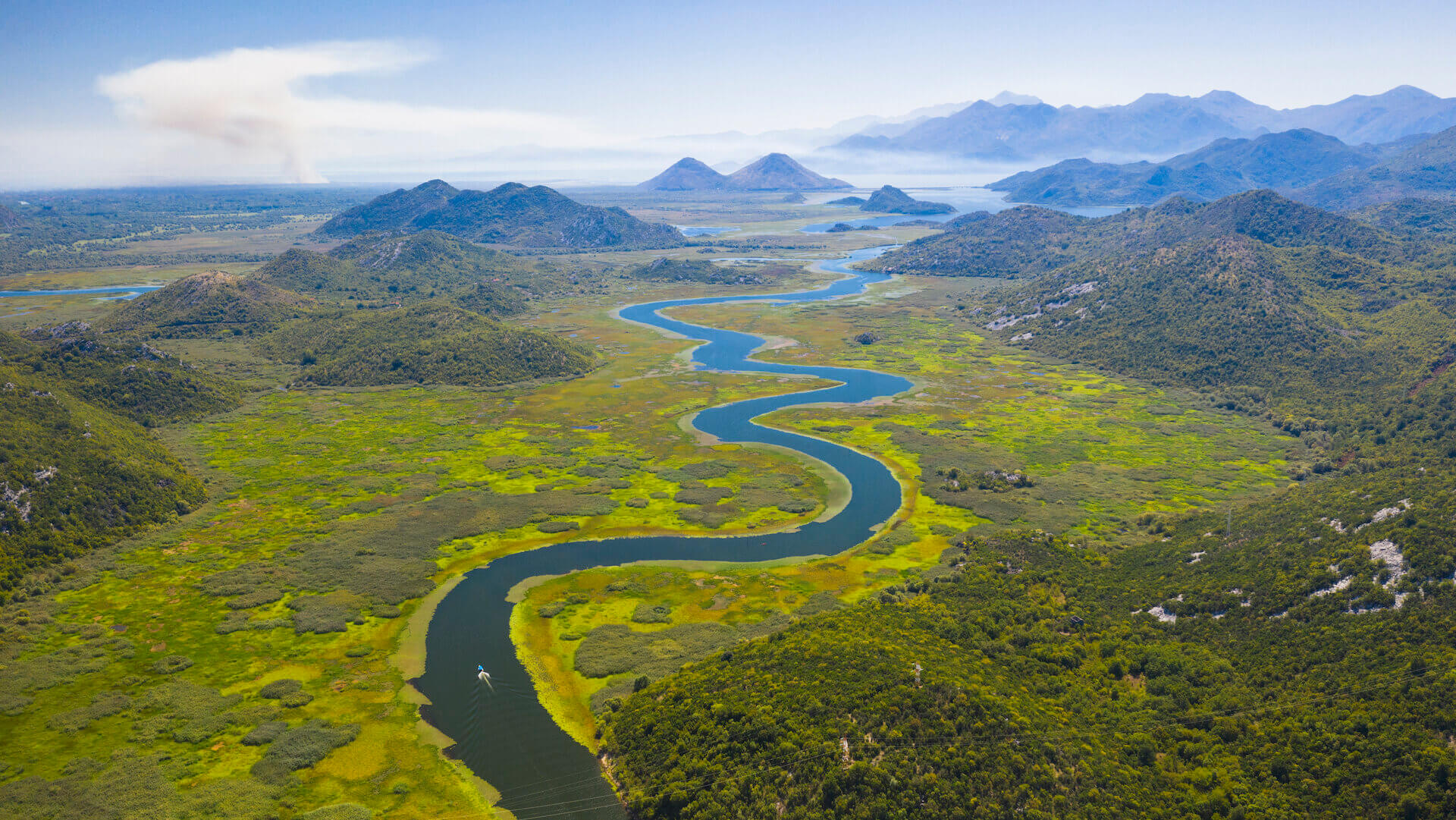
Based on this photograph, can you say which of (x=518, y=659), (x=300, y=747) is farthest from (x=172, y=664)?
(x=518, y=659)

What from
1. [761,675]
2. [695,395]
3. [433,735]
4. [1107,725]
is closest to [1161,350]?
[695,395]

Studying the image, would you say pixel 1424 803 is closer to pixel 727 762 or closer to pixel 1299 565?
pixel 1299 565

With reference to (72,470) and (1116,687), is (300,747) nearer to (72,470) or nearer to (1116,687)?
(72,470)

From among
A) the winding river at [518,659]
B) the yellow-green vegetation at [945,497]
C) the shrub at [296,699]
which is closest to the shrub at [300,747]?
the shrub at [296,699]

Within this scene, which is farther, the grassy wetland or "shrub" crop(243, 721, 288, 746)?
"shrub" crop(243, 721, 288, 746)

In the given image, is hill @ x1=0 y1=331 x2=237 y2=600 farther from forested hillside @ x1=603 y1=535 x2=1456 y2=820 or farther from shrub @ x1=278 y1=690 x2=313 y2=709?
forested hillside @ x1=603 y1=535 x2=1456 y2=820

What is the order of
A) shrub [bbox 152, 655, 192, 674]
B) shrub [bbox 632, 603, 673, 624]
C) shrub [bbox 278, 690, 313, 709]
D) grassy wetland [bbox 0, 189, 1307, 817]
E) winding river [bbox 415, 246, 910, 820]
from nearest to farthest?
1. winding river [bbox 415, 246, 910, 820]
2. grassy wetland [bbox 0, 189, 1307, 817]
3. shrub [bbox 278, 690, 313, 709]
4. shrub [bbox 152, 655, 192, 674]
5. shrub [bbox 632, 603, 673, 624]

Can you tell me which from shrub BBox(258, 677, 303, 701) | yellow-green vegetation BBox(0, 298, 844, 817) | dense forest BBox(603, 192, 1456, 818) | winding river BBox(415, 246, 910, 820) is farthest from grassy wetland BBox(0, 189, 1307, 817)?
dense forest BBox(603, 192, 1456, 818)
